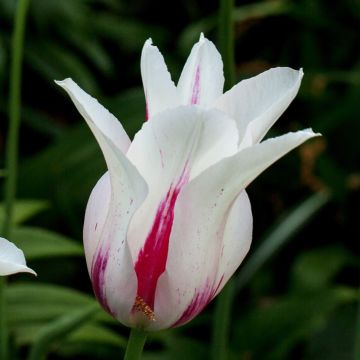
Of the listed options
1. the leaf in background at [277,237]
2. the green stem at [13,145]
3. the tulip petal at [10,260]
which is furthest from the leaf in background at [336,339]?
the tulip petal at [10,260]

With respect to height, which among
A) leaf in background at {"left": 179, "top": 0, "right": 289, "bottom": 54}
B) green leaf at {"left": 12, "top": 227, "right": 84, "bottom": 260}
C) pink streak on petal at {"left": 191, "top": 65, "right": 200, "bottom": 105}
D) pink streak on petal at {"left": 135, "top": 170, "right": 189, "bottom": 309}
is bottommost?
pink streak on petal at {"left": 135, "top": 170, "right": 189, "bottom": 309}

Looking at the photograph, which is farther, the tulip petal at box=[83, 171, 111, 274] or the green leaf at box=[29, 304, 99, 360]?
the green leaf at box=[29, 304, 99, 360]

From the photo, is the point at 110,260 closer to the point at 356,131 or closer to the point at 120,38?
the point at 356,131

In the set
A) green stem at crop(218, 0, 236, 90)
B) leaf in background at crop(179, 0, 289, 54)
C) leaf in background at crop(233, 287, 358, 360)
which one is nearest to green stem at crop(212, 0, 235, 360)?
green stem at crop(218, 0, 236, 90)

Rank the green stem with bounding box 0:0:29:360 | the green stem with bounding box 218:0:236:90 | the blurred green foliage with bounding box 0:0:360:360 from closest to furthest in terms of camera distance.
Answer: the green stem with bounding box 218:0:236:90, the green stem with bounding box 0:0:29:360, the blurred green foliage with bounding box 0:0:360:360

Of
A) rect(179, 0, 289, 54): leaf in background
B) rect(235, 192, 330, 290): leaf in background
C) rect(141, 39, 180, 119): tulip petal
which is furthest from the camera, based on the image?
rect(179, 0, 289, 54): leaf in background

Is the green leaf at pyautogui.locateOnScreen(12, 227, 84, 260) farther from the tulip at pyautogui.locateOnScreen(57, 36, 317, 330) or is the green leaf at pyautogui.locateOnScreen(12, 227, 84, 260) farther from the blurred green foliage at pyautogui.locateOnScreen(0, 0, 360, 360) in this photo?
the tulip at pyautogui.locateOnScreen(57, 36, 317, 330)

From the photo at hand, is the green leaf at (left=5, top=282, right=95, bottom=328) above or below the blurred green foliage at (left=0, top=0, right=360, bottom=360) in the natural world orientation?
below

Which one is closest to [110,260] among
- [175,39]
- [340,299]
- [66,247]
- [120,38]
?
[66,247]
